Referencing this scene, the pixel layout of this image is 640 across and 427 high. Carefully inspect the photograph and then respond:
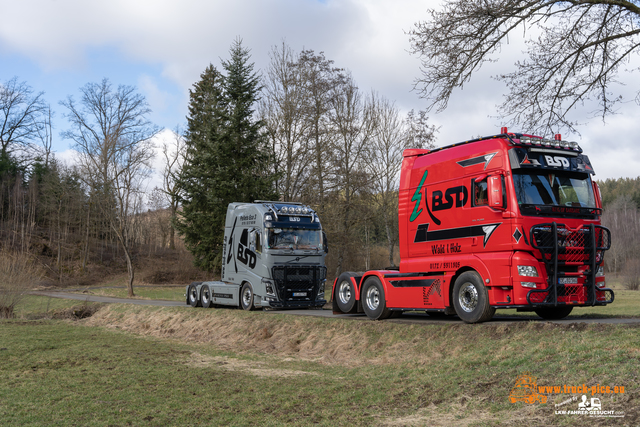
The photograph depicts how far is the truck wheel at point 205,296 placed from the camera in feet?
73.3

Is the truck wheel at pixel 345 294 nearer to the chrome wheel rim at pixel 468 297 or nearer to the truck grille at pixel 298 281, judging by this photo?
the truck grille at pixel 298 281

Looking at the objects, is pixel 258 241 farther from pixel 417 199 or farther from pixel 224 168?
pixel 224 168

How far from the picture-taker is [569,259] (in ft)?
35.2

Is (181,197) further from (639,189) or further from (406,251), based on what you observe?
(639,189)

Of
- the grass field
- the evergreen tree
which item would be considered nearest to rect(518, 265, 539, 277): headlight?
the grass field

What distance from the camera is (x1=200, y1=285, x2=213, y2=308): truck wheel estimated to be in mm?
22344

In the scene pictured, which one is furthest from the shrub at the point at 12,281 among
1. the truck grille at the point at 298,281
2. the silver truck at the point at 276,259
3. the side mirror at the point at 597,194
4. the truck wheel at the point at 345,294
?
the side mirror at the point at 597,194

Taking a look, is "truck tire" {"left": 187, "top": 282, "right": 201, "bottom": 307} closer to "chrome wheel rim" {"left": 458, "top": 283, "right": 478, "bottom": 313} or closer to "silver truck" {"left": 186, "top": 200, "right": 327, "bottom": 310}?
"silver truck" {"left": 186, "top": 200, "right": 327, "bottom": 310}

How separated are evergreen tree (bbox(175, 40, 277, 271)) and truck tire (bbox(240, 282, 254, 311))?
14225mm

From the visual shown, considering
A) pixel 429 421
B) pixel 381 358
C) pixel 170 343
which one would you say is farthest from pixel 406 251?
pixel 170 343

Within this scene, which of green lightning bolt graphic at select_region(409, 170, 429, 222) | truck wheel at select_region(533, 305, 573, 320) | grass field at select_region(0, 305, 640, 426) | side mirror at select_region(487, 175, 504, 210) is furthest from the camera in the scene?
green lightning bolt graphic at select_region(409, 170, 429, 222)

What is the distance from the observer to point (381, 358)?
11.8 meters

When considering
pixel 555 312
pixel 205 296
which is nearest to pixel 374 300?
pixel 555 312

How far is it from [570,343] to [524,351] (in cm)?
74
